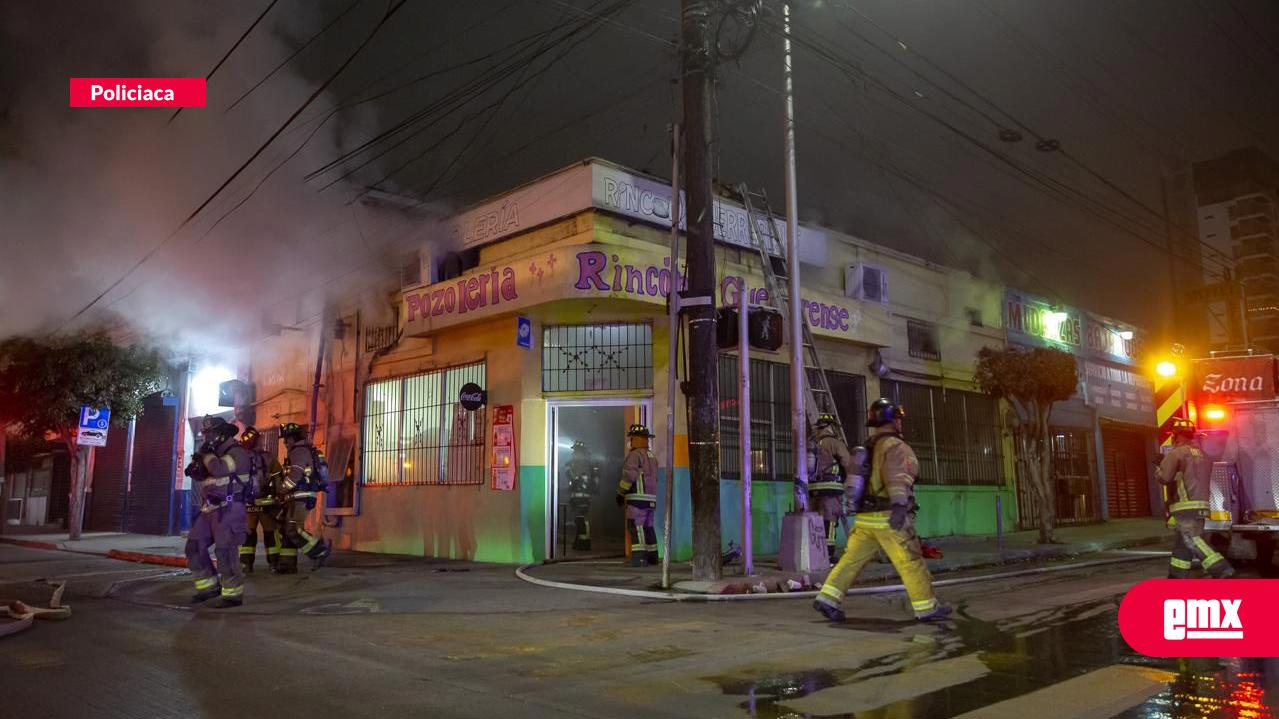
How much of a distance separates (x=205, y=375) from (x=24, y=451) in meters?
11.8

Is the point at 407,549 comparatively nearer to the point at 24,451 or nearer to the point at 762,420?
the point at 762,420

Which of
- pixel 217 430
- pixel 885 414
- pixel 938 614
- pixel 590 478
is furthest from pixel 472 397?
pixel 938 614

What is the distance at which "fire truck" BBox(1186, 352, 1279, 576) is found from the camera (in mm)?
9492

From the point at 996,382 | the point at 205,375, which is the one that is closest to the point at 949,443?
the point at 996,382

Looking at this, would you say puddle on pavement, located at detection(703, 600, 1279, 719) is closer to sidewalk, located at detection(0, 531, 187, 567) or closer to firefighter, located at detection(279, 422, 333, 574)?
firefighter, located at detection(279, 422, 333, 574)

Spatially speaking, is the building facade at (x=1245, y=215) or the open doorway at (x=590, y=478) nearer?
the open doorway at (x=590, y=478)

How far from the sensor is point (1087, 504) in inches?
771

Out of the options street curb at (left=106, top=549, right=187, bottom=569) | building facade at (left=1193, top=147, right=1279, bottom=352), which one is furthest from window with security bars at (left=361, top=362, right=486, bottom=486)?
building facade at (left=1193, top=147, right=1279, bottom=352)

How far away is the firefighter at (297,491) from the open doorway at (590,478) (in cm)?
390

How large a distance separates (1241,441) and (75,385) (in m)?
19.5

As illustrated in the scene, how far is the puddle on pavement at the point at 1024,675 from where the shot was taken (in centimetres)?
401

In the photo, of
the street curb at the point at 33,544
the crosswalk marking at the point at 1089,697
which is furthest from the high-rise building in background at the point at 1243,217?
the street curb at the point at 33,544

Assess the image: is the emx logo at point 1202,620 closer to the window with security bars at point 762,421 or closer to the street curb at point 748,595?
the street curb at point 748,595

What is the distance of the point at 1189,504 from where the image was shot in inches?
333
